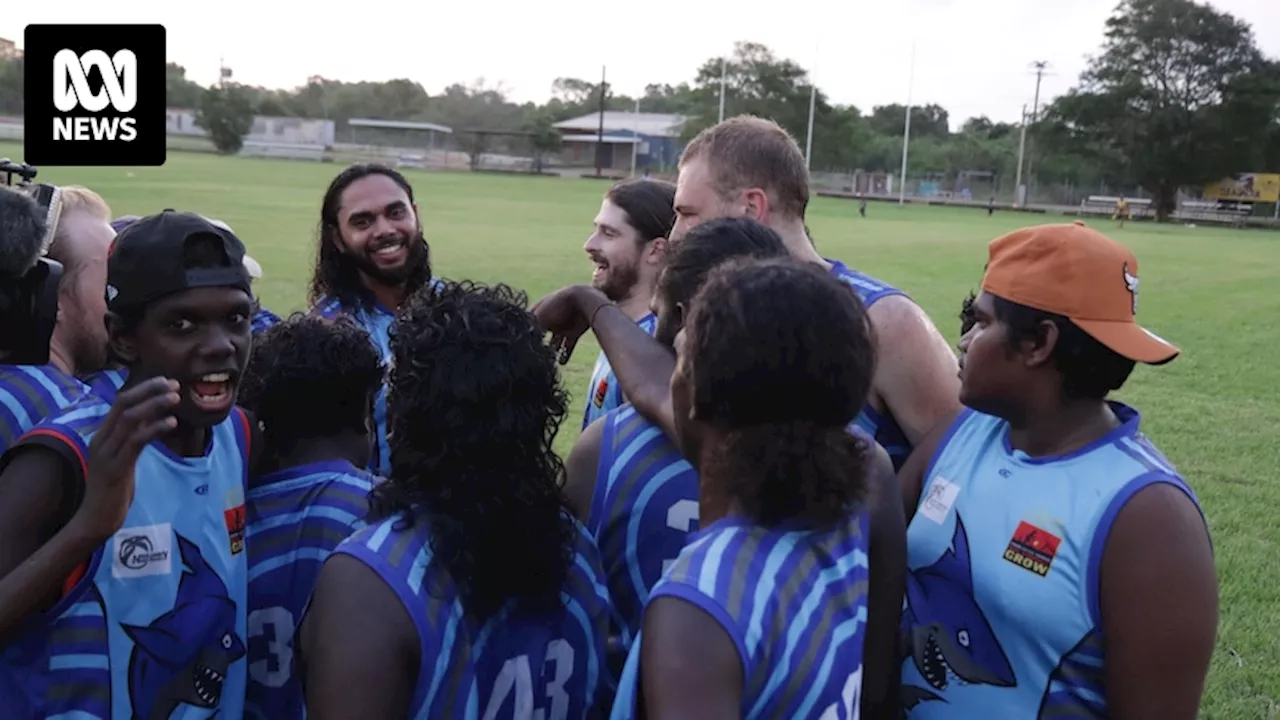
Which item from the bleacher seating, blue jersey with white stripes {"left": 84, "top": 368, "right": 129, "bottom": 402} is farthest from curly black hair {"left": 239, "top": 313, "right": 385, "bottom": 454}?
the bleacher seating

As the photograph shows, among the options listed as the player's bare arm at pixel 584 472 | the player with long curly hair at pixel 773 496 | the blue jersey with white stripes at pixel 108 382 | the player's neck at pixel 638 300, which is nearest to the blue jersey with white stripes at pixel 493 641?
the player's bare arm at pixel 584 472

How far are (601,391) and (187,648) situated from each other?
1.52 meters

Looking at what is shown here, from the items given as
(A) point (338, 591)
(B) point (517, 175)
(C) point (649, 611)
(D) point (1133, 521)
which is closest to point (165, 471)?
(A) point (338, 591)

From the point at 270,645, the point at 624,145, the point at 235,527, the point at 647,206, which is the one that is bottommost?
the point at 270,645

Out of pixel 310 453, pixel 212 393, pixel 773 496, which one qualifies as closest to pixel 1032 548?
pixel 773 496

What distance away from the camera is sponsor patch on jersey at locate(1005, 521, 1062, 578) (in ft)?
7.41

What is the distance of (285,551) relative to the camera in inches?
102

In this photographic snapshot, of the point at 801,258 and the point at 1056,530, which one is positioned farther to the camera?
the point at 801,258

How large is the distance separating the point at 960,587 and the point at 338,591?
136 centimetres

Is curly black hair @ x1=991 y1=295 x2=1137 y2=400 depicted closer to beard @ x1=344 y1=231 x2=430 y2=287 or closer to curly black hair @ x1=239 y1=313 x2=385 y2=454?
curly black hair @ x1=239 y1=313 x2=385 y2=454

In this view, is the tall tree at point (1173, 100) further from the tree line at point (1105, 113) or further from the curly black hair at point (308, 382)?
the curly black hair at point (308, 382)

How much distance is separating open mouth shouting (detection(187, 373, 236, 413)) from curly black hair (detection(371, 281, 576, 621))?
19.1 inches

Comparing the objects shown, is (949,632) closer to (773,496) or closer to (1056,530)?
(1056,530)

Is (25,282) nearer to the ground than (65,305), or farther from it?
farther from it
